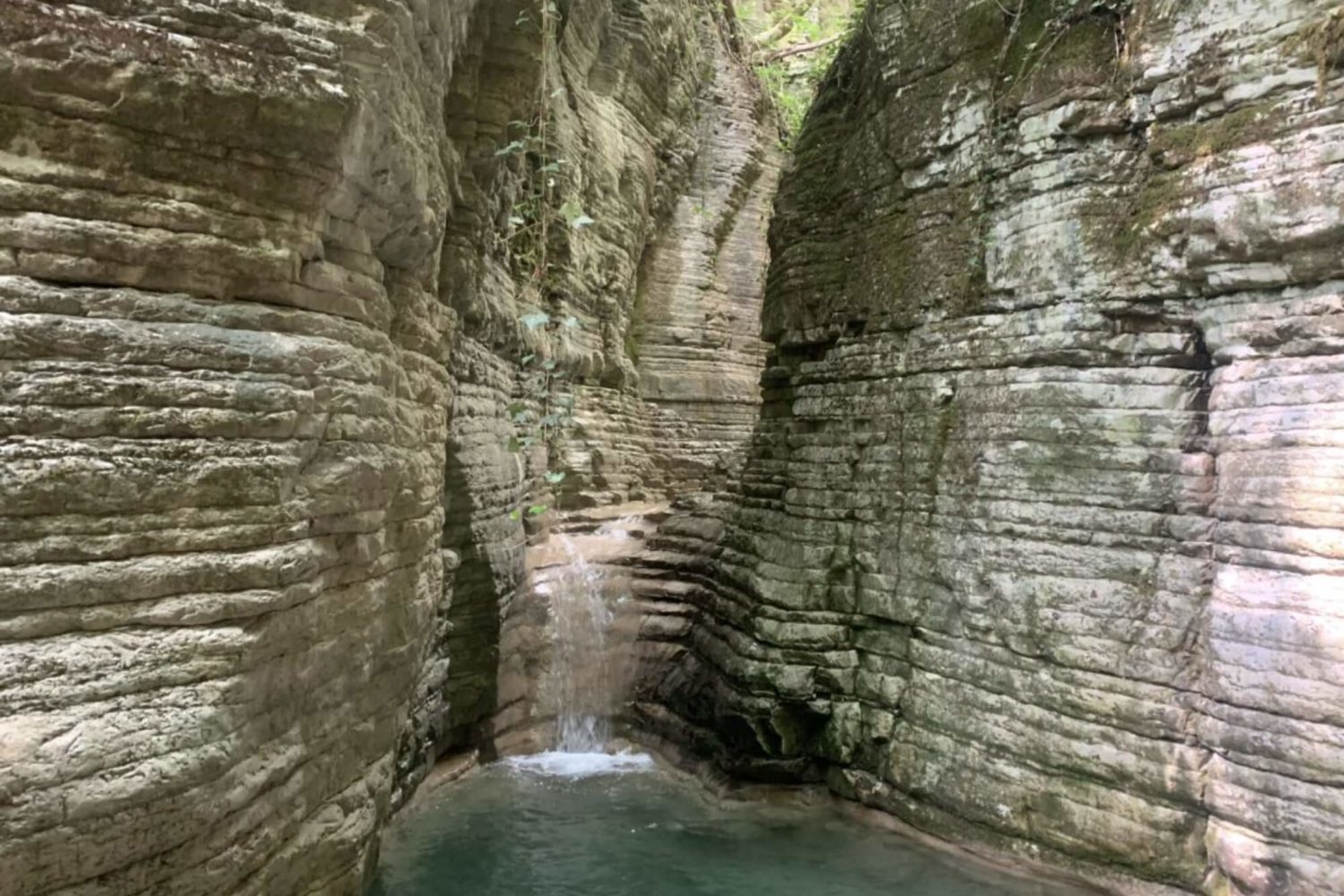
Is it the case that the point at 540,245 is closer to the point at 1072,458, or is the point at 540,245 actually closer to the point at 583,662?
the point at 583,662

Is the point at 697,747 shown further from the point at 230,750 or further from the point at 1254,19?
the point at 1254,19

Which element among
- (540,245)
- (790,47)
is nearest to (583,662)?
(540,245)

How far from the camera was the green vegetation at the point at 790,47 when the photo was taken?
19547 millimetres

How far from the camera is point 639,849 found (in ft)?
20.7

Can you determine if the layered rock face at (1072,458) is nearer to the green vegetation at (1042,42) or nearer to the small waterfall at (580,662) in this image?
the green vegetation at (1042,42)

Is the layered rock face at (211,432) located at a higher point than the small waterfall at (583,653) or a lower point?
higher

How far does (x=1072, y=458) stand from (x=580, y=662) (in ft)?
18.6

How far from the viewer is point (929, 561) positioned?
21.8ft

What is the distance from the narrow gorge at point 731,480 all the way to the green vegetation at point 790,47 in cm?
1155

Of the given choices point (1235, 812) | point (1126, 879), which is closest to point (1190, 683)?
point (1235, 812)

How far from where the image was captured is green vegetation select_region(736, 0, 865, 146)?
64.1 ft

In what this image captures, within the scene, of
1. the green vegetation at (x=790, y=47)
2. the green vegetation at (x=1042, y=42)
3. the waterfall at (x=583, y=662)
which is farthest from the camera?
the green vegetation at (x=790, y=47)

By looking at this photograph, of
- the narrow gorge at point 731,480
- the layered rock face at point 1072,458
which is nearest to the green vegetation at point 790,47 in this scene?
the narrow gorge at point 731,480

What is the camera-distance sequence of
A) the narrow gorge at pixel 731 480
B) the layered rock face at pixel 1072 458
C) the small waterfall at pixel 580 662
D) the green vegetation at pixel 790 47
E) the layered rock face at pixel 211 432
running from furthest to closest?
1. the green vegetation at pixel 790 47
2. the small waterfall at pixel 580 662
3. the layered rock face at pixel 1072 458
4. the narrow gorge at pixel 731 480
5. the layered rock face at pixel 211 432
